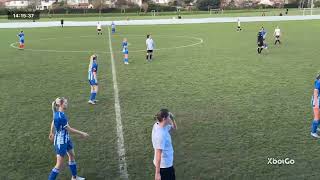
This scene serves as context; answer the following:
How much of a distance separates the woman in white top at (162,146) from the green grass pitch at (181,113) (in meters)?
1.98

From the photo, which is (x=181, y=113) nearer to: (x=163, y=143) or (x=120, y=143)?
(x=120, y=143)

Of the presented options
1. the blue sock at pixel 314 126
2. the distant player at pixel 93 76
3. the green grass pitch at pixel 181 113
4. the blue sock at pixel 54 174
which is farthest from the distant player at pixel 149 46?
the blue sock at pixel 54 174

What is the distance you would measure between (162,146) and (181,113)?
24.7 feet

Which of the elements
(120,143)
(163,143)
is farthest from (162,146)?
(120,143)

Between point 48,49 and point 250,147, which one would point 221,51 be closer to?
point 48,49

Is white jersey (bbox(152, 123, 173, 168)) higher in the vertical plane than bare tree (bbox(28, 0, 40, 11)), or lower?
lower

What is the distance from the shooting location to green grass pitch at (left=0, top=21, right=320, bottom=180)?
32.8ft

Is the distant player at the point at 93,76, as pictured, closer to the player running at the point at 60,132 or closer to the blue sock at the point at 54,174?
the player running at the point at 60,132

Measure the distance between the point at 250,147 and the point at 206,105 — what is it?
186 inches

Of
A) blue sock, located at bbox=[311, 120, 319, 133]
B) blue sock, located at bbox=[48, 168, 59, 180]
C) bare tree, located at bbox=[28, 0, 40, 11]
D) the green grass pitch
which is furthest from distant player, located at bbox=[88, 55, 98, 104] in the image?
bare tree, located at bbox=[28, 0, 40, 11]

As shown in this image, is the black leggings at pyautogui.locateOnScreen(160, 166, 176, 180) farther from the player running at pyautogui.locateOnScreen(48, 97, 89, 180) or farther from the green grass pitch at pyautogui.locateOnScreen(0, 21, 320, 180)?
the player running at pyautogui.locateOnScreen(48, 97, 89, 180)

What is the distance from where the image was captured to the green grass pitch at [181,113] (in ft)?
32.8

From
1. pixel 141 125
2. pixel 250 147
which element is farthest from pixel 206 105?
pixel 250 147

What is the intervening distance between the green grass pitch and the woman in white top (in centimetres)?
198
